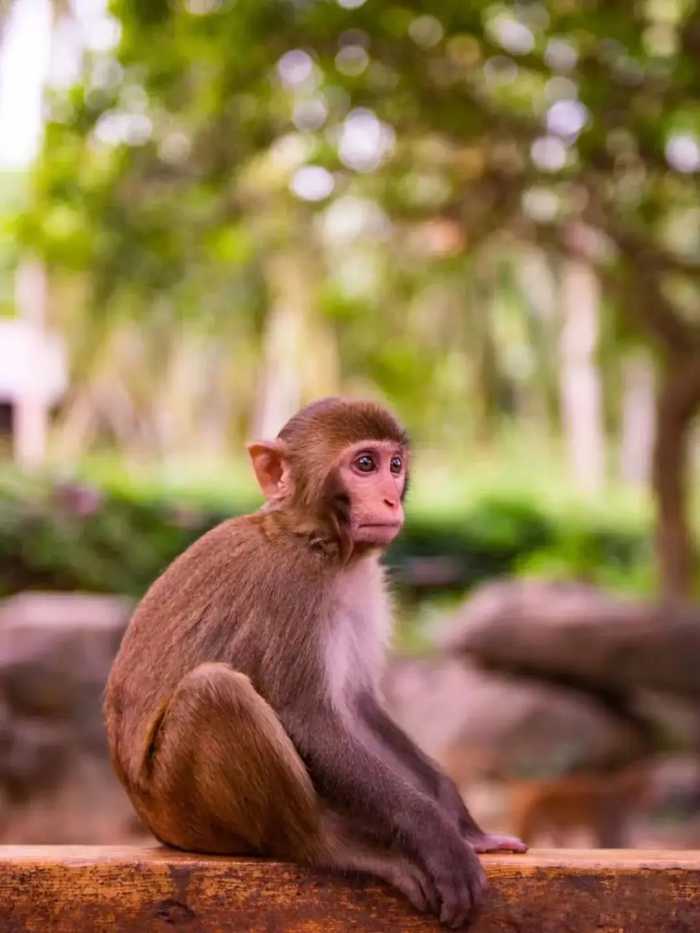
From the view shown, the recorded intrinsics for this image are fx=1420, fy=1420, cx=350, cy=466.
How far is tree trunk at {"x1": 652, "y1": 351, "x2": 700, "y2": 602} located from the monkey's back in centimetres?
791

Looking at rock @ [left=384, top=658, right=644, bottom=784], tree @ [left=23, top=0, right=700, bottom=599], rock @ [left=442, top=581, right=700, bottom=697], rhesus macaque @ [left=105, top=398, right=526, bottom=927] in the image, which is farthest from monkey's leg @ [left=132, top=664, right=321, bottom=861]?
rock @ [left=442, top=581, right=700, bottom=697]

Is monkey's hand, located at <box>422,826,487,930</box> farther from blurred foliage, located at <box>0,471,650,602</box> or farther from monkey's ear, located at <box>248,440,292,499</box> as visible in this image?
blurred foliage, located at <box>0,471,650,602</box>

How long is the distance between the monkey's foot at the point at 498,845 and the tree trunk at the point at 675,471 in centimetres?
776

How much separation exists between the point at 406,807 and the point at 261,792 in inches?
10.2

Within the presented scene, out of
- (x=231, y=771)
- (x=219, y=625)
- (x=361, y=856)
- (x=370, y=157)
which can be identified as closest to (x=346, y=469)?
(x=219, y=625)

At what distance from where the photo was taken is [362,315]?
1159 cm

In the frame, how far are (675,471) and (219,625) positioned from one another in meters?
8.38

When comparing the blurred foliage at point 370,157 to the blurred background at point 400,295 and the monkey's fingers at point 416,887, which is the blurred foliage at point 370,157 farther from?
the monkey's fingers at point 416,887

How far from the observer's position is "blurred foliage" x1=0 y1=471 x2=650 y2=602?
11469 mm

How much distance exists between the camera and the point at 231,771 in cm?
249

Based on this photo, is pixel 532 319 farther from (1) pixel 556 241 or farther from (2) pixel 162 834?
(2) pixel 162 834

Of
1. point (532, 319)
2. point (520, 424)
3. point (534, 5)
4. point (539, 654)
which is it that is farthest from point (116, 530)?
point (520, 424)

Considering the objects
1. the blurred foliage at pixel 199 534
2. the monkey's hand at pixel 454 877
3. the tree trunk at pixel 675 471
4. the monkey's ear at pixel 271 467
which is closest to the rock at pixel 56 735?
the blurred foliage at pixel 199 534

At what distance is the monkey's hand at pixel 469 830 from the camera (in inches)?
108
